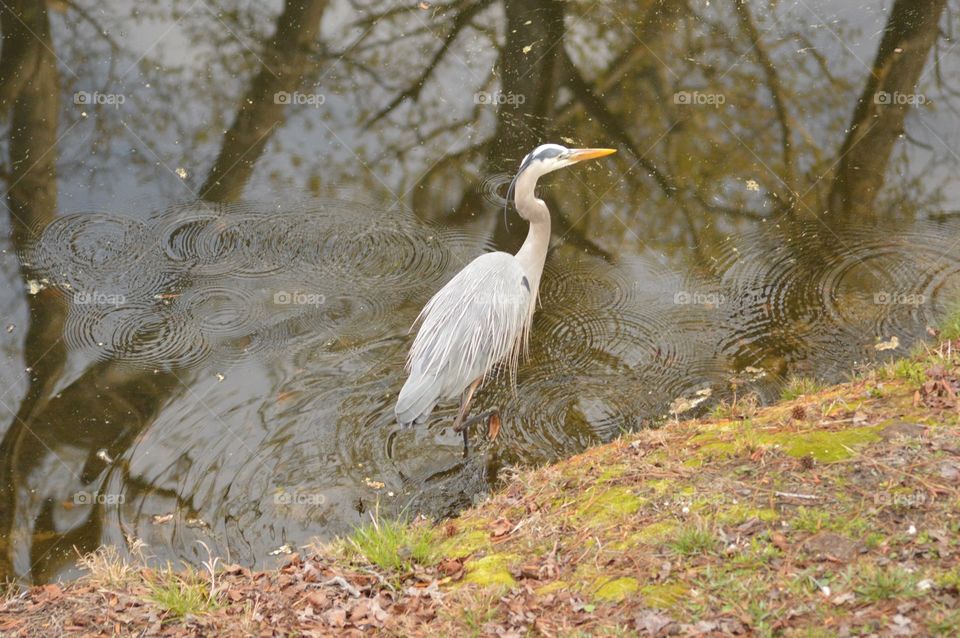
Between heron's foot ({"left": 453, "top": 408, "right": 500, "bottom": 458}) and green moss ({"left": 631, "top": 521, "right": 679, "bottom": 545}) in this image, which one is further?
heron's foot ({"left": 453, "top": 408, "right": 500, "bottom": 458})

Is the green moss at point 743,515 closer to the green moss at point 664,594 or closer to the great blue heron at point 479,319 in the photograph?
the green moss at point 664,594

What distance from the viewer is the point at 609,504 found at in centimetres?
491

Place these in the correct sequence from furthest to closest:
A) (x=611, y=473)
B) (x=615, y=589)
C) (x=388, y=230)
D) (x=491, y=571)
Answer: (x=388, y=230) < (x=611, y=473) < (x=491, y=571) < (x=615, y=589)

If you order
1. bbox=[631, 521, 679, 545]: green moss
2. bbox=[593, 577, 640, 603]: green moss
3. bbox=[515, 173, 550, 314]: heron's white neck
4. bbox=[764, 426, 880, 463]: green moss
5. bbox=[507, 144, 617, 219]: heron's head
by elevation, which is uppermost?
bbox=[507, 144, 617, 219]: heron's head

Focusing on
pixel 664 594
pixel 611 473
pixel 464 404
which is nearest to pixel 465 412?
pixel 464 404

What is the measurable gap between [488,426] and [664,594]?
2809 millimetres

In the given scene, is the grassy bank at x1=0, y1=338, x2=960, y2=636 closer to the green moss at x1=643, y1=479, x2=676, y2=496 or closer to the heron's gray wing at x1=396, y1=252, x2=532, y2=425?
the green moss at x1=643, y1=479, x2=676, y2=496

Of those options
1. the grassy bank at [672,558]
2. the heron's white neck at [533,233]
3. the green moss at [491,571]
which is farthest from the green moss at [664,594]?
the heron's white neck at [533,233]

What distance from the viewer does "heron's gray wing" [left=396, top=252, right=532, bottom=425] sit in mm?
6325

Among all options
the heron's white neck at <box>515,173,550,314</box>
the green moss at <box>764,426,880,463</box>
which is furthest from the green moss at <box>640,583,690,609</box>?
the heron's white neck at <box>515,173,550,314</box>

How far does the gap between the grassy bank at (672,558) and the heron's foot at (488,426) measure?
1.08 metres

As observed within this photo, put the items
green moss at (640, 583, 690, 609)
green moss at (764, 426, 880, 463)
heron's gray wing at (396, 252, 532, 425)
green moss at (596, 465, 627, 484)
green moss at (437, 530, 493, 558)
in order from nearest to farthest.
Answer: green moss at (640, 583, 690, 609), green moss at (764, 426, 880, 463), green moss at (437, 530, 493, 558), green moss at (596, 465, 627, 484), heron's gray wing at (396, 252, 532, 425)

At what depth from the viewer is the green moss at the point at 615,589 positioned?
4.11 meters

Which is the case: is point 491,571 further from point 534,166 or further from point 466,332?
point 534,166
